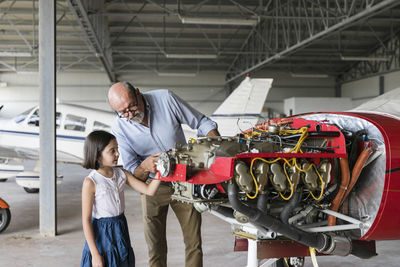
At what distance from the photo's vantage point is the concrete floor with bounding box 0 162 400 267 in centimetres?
463

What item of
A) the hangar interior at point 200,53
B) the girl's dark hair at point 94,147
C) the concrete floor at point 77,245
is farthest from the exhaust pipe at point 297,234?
the hangar interior at point 200,53

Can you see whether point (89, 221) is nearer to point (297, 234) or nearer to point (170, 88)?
point (297, 234)

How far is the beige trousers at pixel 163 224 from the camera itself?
3160 mm

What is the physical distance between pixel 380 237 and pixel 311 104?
19798 millimetres

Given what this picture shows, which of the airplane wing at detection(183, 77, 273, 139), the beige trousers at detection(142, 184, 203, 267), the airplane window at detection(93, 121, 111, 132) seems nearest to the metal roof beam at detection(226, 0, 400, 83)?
the airplane wing at detection(183, 77, 273, 139)

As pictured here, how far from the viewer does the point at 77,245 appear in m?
5.34

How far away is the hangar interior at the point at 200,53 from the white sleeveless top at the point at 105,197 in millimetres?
10922

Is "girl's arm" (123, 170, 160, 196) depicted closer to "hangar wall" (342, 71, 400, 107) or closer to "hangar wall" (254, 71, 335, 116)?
"hangar wall" (342, 71, 400, 107)

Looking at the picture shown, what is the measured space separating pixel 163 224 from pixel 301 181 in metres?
1.19

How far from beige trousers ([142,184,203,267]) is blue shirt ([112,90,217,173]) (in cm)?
31

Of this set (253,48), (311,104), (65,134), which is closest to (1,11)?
(65,134)

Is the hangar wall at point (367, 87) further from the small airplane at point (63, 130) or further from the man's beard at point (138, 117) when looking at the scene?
the man's beard at point (138, 117)

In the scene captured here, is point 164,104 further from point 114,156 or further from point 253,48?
point 253,48

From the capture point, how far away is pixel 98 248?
2588mm
